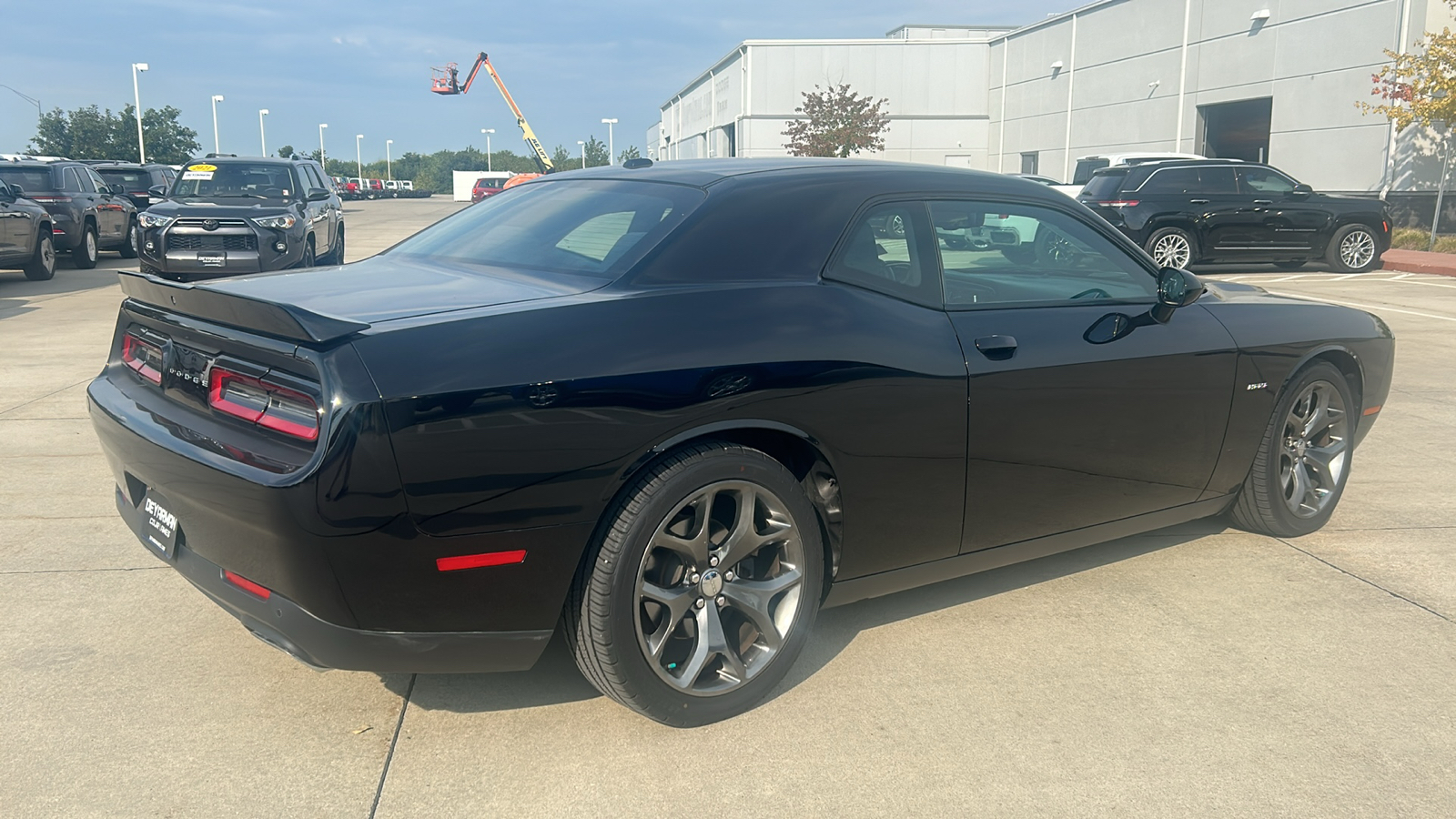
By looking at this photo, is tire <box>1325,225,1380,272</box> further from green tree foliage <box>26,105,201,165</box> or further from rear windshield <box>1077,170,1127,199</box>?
green tree foliage <box>26,105,201,165</box>

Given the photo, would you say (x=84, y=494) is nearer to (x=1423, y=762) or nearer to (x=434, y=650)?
(x=434, y=650)

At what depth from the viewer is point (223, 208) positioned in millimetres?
13008

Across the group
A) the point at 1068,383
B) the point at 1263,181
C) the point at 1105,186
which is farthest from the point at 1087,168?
the point at 1068,383

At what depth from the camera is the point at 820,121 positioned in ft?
→ 141

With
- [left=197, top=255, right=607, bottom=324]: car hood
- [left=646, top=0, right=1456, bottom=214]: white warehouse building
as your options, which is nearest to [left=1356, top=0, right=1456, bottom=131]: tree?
[left=646, top=0, right=1456, bottom=214]: white warehouse building

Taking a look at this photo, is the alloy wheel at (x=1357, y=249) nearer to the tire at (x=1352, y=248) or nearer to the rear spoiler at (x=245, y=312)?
the tire at (x=1352, y=248)

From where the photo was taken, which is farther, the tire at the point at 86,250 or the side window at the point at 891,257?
the tire at the point at 86,250

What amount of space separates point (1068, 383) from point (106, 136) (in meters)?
68.9

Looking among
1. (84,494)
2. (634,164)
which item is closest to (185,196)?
(84,494)

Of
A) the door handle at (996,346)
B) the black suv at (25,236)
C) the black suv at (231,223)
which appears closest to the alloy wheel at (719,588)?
the door handle at (996,346)

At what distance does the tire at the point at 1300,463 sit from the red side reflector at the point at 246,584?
367 cm

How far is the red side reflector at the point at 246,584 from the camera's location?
2729 mm

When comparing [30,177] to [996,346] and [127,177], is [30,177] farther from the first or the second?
[996,346]

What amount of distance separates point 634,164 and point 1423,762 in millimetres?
3063
